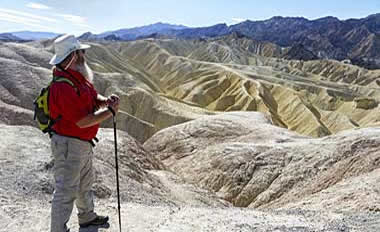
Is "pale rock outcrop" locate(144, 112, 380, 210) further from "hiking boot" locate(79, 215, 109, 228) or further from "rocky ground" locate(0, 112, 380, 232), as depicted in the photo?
"hiking boot" locate(79, 215, 109, 228)

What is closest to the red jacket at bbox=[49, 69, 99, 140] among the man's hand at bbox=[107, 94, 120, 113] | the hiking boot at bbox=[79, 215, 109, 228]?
the man's hand at bbox=[107, 94, 120, 113]

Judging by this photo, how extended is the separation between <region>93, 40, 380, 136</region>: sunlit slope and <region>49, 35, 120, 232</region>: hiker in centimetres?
4267

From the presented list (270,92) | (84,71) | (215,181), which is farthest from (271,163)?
(270,92)

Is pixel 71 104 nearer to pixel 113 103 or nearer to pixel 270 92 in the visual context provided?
pixel 113 103

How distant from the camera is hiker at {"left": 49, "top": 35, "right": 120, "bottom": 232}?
528 centimetres

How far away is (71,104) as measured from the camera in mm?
5250

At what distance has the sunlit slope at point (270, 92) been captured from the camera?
64.1 meters

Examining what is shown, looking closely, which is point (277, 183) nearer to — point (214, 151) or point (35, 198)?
point (214, 151)

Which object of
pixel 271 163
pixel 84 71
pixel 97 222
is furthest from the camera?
pixel 271 163

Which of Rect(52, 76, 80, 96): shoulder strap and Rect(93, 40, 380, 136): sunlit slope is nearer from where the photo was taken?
Rect(52, 76, 80, 96): shoulder strap

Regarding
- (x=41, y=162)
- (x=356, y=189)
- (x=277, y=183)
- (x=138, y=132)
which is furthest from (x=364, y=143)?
(x=138, y=132)

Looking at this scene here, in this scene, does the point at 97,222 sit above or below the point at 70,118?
below

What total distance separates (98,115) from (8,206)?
3.54 m

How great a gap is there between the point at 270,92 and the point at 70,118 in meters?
70.4
